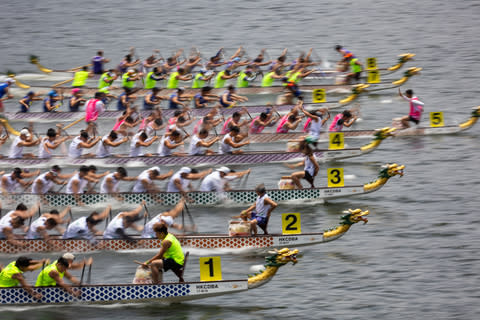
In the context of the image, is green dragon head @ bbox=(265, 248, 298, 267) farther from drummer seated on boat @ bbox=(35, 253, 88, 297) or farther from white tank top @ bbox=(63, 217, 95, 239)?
white tank top @ bbox=(63, 217, 95, 239)

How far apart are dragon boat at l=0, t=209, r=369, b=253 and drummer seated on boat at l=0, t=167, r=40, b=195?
3.59m

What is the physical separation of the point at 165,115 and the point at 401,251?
12392 mm

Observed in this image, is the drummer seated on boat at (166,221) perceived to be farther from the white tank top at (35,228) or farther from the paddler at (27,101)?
the paddler at (27,101)

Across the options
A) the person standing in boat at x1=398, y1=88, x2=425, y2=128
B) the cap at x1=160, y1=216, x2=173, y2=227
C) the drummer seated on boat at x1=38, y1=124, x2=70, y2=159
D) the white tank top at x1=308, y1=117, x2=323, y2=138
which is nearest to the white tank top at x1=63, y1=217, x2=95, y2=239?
the cap at x1=160, y1=216, x2=173, y2=227

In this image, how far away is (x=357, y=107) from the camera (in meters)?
31.4

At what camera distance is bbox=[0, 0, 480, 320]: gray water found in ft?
64.7

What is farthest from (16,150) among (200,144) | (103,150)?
(200,144)

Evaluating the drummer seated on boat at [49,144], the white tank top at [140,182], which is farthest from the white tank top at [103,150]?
the white tank top at [140,182]

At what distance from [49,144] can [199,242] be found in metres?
8.48

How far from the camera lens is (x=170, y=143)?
2695 cm

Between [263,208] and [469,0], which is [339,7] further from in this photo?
[263,208]

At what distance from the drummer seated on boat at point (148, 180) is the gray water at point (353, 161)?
4.48ft

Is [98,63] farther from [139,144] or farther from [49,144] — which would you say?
[139,144]

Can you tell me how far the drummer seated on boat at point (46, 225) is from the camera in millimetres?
20531
